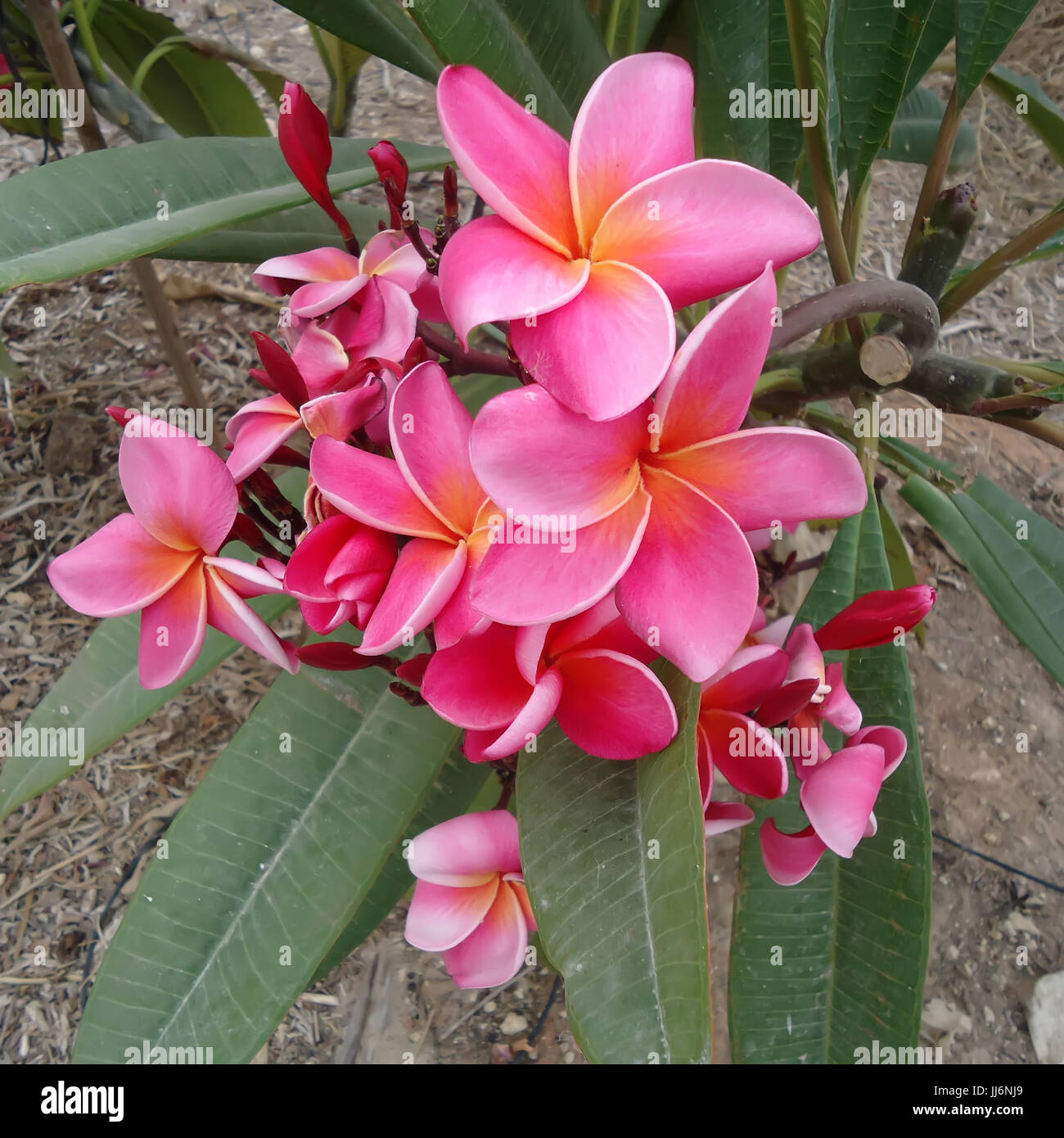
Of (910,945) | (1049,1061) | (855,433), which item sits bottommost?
(1049,1061)

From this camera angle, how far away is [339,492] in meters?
0.41

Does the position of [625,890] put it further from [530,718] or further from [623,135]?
[623,135]

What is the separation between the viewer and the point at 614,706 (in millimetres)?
455

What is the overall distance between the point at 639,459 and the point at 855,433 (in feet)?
1.70

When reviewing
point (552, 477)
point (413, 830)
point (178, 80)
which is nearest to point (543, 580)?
point (552, 477)

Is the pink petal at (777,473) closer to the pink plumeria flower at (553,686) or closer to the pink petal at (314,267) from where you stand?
the pink plumeria flower at (553,686)

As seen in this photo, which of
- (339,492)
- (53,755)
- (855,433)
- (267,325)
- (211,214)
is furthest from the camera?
(267,325)

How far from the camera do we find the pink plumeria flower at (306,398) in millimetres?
447

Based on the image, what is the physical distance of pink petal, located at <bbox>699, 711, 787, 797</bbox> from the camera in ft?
1.61

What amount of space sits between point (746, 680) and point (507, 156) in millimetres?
324

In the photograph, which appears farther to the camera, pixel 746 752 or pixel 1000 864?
pixel 1000 864

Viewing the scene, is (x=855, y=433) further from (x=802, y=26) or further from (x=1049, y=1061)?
(x=1049, y=1061)

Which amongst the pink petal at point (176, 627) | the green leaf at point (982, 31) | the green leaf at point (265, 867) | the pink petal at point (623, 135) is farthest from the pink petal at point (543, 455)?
the green leaf at point (982, 31)
